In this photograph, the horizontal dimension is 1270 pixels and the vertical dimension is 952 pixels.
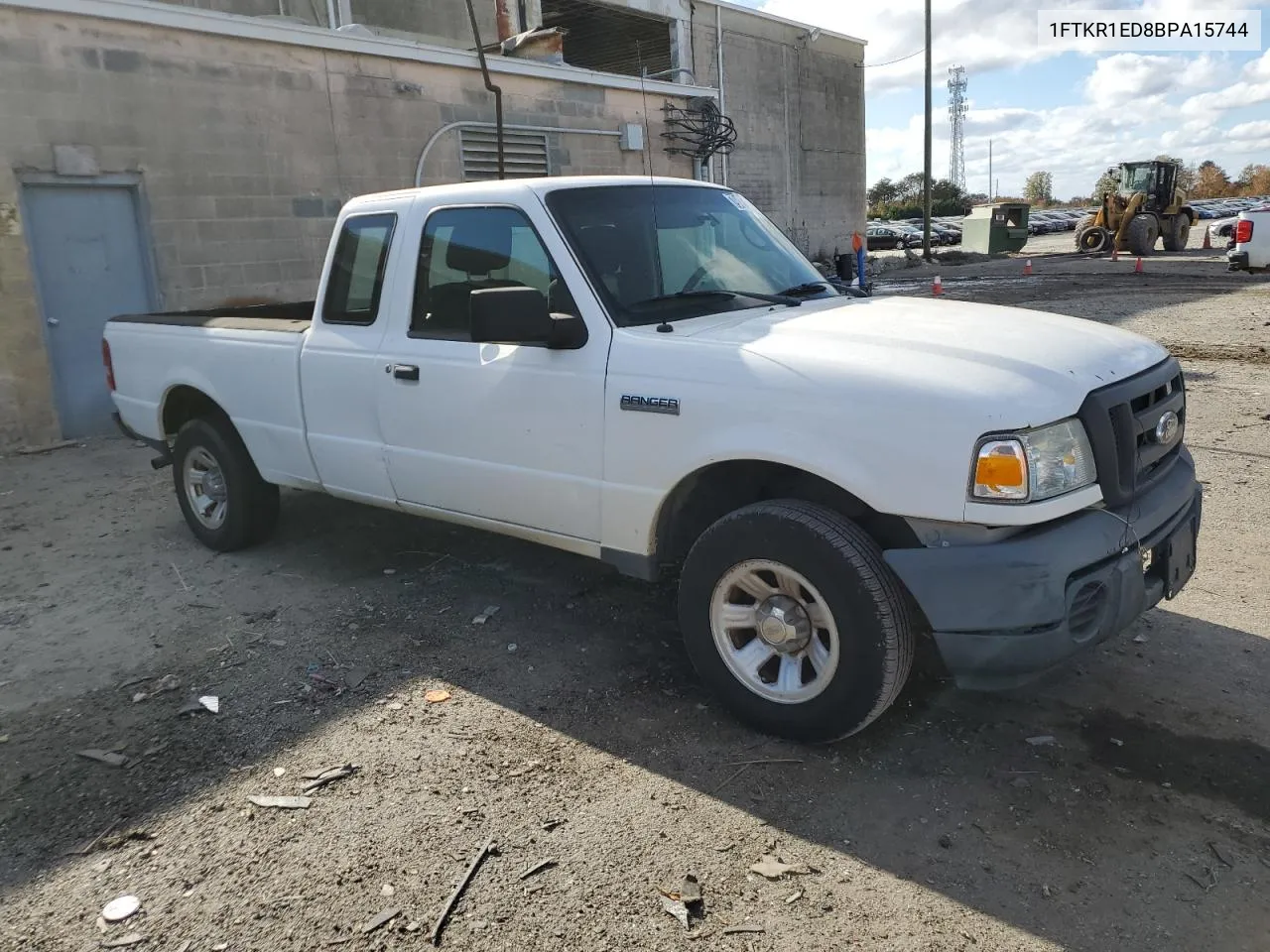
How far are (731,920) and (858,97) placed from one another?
1247 inches

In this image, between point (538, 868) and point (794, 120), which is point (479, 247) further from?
point (794, 120)

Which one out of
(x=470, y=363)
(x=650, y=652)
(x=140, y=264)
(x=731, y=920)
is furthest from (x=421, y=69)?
(x=731, y=920)

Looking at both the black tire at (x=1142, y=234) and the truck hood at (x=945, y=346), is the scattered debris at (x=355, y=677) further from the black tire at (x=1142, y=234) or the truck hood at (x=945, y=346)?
the black tire at (x=1142, y=234)

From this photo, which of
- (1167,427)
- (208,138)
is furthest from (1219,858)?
(208,138)

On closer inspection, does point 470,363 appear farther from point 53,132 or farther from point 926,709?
point 53,132

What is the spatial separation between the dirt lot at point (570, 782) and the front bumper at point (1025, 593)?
51cm

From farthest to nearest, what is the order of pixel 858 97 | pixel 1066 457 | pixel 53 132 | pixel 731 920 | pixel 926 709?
pixel 858 97 < pixel 53 132 < pixel 926 709 < pixel 1066 457 < pixel 731 920

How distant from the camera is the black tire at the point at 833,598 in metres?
3.10

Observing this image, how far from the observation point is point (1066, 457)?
3021 millimetres

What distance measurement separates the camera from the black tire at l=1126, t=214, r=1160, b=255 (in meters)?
29.3

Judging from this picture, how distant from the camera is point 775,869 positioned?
2.82 m

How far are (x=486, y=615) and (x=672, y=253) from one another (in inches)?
77.4

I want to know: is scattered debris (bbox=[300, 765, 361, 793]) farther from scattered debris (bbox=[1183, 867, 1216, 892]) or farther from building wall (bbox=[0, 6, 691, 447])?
building wall (bbox=[0, 6, 691, 447])

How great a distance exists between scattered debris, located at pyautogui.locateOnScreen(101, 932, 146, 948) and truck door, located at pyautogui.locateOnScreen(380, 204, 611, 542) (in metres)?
2.02
